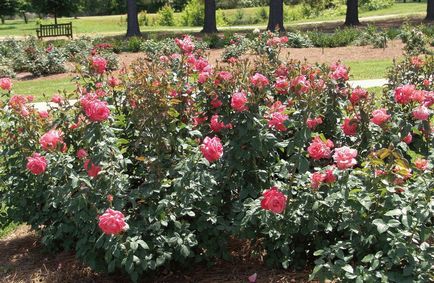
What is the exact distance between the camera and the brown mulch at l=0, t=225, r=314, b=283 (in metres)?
3.56

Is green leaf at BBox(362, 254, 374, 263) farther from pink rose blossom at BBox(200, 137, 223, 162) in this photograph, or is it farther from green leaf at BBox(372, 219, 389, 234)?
pink rose blossom at BBox(200, 137, 223, 162)

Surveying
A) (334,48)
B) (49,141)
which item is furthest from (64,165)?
(334,48)

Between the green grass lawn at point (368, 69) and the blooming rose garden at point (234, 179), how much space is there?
→ 734 cm

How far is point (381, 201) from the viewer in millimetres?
3035

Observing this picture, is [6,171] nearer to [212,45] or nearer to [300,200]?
[300,200]

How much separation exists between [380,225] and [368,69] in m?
10.1

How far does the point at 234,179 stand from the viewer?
11.8 feet

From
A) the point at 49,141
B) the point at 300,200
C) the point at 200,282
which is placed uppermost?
the point at 49,141

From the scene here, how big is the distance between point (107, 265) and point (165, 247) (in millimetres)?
444

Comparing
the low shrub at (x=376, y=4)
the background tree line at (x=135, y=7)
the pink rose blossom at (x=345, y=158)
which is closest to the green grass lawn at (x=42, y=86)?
the background tree line at (x=135, y=7)

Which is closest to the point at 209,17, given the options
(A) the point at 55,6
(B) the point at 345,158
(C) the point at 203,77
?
(A) the point at 55,6

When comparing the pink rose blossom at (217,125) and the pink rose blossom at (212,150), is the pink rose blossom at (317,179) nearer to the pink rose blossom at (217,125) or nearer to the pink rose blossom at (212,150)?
the pink rose blossom at (212,150)

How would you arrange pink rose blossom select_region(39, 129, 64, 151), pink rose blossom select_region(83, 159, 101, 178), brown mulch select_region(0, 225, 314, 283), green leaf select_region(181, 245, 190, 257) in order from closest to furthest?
green leaf select_region(181, 245, 190, 257), pink rose blossom select_region(83, 159, 101, 178), pink rose blossom select_region(39, 129, 64, 151), brown mulch select_region(0, 225, 314, 283)

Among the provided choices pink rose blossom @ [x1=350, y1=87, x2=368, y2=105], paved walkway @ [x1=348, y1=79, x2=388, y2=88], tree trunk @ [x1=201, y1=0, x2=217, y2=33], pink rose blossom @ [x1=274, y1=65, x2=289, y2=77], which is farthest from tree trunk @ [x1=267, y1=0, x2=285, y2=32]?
pink rose blossom @ [x1=350, y1=87, x2=368, y2=105]
